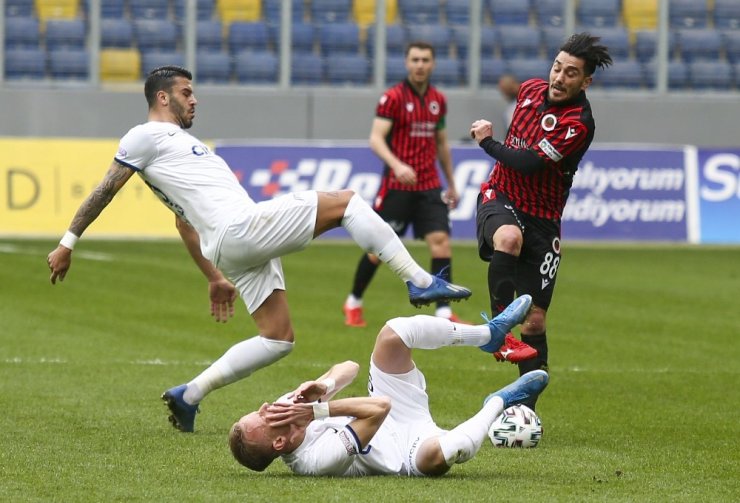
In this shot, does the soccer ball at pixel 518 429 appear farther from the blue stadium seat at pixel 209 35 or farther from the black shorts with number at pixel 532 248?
the blue stadium seat at pixel 209 35

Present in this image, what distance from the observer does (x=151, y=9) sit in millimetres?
25391

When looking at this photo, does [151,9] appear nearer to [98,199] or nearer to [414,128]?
[414,128]

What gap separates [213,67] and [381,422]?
19593 mm

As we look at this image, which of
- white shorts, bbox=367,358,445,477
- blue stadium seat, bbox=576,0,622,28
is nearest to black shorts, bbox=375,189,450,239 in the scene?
white shorts, bbox=367,358,445,477

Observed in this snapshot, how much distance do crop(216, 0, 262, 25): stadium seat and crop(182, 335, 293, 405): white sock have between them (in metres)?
18.1

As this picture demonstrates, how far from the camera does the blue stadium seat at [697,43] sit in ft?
86.8

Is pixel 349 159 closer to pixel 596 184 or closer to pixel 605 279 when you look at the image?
pixel 596 184

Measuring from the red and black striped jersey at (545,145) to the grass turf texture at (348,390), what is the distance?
1307 mm

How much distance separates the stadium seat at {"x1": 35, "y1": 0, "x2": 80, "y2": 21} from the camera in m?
25.2

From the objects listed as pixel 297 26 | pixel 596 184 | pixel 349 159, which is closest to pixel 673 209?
pixel 596 184

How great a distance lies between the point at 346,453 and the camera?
6719 mm

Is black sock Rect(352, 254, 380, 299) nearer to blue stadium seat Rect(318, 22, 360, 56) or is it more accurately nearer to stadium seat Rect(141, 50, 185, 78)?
stadium seat Rect(141, 50, 185, 78)

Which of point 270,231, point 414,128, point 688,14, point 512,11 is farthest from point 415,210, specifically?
point 688,14

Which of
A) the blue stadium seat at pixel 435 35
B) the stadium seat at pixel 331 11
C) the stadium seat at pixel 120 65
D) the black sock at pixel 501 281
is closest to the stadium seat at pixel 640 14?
the blue stadium seat at pixel 435 35
